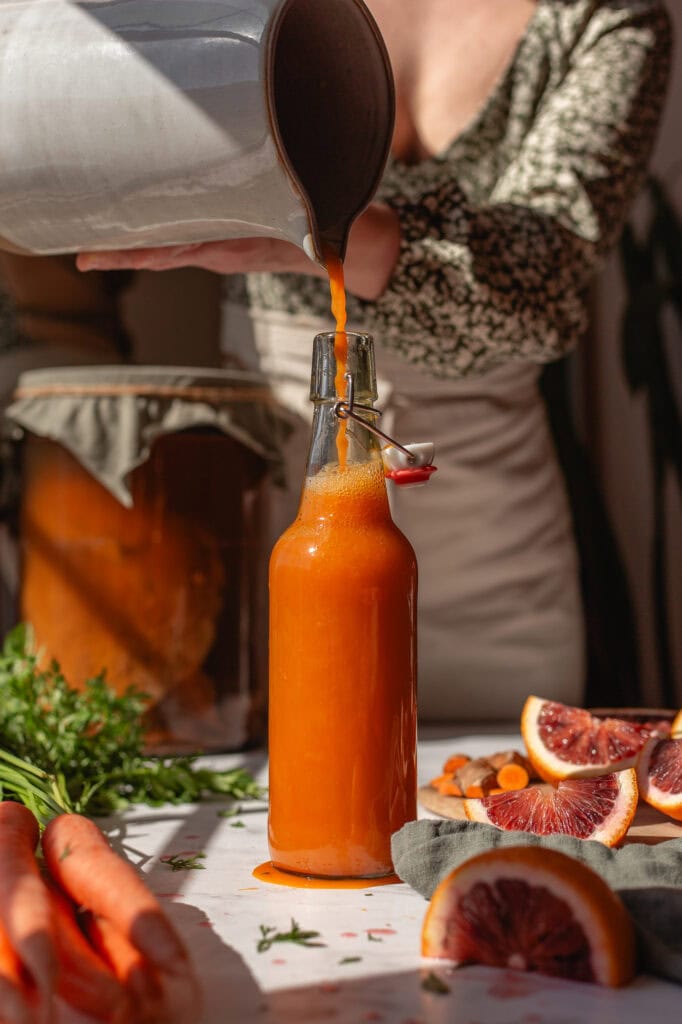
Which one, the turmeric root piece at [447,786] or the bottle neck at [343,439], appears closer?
the bottle neck at [343,439]

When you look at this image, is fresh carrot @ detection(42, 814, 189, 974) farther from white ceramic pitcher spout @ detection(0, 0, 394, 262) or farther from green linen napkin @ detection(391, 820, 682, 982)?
white ceramic pitcher spout @ detection(0, 0, 394, 262)

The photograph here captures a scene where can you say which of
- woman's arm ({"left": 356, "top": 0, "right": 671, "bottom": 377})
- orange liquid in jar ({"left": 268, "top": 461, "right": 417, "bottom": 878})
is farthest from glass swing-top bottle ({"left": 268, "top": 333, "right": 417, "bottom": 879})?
Answer: woman's arm ({"left": 356, "top": 0, "right": 671, "bottom": 377})

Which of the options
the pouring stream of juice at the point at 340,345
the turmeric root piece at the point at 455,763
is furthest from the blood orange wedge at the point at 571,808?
the pouring stream of juice at the point at 340,345

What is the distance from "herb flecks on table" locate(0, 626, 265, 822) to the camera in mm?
1211

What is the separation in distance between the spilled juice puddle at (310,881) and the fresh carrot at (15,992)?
306mm

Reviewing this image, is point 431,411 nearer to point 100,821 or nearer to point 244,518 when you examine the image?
point 244,518

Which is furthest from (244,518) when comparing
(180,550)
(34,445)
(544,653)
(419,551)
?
(544,653)

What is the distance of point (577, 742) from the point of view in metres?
1.23

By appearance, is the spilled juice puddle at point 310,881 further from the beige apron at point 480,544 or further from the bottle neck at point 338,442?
the beige apron at point 480,544

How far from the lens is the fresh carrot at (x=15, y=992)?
2.01 feet

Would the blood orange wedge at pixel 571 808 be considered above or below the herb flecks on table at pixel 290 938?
above

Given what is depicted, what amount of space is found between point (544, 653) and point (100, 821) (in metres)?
1.09

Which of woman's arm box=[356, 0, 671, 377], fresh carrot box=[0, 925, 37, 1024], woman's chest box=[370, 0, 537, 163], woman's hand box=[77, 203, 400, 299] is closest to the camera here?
fresh carrot box=[0, 925, 37, 1024]

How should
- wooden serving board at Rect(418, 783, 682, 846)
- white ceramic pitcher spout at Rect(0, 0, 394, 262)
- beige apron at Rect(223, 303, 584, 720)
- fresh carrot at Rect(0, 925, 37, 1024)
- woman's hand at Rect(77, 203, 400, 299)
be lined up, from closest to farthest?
1. fresh carrot at Rect(0, 925, 37, 1024)
2. white ceramic pitcher spout at Rect(0, 0, 394, 262)
3. wooden serving board at Rect(418, 783, 682, 846)
4. woman's hand at Rect(77, 203, 400, 299)
5. beige apron at Rect(223, 303, 584, 720)
